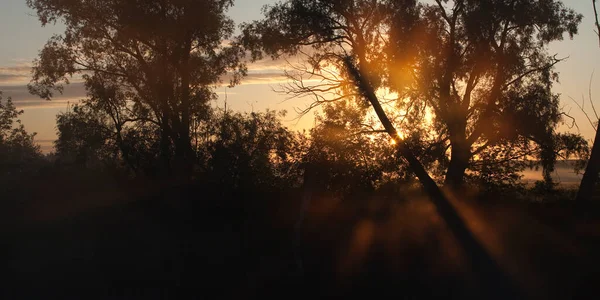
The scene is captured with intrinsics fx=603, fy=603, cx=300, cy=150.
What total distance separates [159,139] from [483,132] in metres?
14.6

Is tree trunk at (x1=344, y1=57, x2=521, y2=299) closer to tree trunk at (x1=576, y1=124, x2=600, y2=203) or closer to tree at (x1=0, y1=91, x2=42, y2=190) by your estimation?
tree trunk at (x1=576, y1=124, x2=600, y2=203)

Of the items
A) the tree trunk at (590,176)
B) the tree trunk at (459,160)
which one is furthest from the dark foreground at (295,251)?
the tree trunk at (459,160)

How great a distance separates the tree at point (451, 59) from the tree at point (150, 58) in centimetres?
623

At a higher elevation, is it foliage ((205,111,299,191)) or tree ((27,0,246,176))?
tree ((27,0,246,176))

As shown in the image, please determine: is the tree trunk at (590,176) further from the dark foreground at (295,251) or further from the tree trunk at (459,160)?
the tree trunk at (459,160)

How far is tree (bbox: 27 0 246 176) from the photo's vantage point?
91.0 ft

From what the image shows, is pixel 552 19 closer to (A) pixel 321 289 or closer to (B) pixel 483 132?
(B) pixel 483 132

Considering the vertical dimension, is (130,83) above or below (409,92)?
above

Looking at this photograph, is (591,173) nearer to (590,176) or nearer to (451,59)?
(590,176)

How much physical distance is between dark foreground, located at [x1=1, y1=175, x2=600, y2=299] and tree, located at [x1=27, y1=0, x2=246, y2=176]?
4.71 meters

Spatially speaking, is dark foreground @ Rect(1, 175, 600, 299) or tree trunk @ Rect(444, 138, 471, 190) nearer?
dark foreground @ Rect(1, 175, 600, 299)

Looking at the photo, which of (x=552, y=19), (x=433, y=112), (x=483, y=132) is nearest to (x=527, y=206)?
(x=483, y=132)

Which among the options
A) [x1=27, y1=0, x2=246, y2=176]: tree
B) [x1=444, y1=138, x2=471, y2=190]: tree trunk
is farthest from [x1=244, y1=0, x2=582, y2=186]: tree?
[x1=27, y1=0, x2=246, y2=176]: tree

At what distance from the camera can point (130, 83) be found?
30.3 metres
